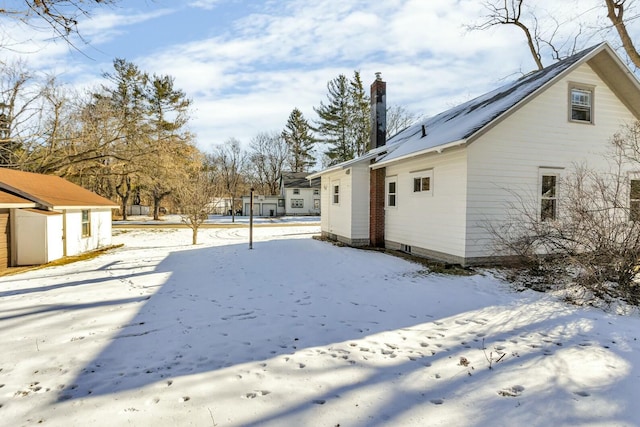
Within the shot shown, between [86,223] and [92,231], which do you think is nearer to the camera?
[86,223]

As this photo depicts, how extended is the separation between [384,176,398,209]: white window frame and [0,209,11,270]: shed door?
12257 millimetres

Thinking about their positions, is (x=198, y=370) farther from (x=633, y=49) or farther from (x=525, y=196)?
(x=633, y=49)

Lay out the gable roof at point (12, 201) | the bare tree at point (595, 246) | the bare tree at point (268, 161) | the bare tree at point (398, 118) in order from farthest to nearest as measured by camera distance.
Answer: the bare tree at point (268, 161), the bare tree at point (398, 118), the gable roof at point (12, 201), the bare tree at point (595, 246)

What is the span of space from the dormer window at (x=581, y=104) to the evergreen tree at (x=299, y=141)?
4137cm

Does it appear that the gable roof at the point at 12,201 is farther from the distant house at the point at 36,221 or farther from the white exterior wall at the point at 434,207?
the white exterior wall at the point at 434,207

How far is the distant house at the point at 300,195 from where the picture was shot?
144ft

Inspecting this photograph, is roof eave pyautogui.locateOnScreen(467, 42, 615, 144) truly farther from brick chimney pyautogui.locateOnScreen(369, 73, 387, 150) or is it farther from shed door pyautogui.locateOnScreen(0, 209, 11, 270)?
shed door pyautogui.locateOnScreen(0, 209, 11, 270)

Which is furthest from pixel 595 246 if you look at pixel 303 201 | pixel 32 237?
pixel 303 201

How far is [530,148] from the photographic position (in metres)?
9.32

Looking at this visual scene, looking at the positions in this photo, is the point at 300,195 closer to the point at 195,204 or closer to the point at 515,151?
the point at 195,204

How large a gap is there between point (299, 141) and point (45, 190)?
40361 mm

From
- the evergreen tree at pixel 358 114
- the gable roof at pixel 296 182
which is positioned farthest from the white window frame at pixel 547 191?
the gable roof at pixel 296 182

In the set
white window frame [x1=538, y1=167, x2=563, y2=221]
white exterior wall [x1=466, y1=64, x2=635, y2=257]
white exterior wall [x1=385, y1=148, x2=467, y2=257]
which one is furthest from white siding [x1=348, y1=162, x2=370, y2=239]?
white window frame [x1=538, y1=167, x2=563, y2=221]

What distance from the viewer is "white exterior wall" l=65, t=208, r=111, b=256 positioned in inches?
498
